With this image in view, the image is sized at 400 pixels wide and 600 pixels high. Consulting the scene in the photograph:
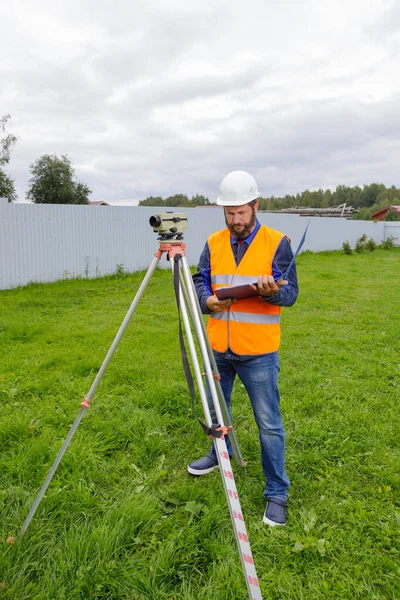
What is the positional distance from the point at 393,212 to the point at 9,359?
4806 centimetres

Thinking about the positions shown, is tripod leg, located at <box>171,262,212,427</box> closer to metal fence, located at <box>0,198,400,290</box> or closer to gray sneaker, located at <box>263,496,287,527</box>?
gray sneaker, located at <box>263,496,287,527</box>

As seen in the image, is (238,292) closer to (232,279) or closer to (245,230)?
(232,279)

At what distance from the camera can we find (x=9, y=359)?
5.06 meters

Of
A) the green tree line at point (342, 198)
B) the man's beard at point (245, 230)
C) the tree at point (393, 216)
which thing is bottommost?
the man's beard at point (245, 230)

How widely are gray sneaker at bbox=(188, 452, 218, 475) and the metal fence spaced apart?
26.9 ft

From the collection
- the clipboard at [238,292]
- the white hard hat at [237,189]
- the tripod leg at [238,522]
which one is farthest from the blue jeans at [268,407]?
the white hard hat at [237,189]

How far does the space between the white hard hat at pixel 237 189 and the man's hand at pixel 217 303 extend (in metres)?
0.55

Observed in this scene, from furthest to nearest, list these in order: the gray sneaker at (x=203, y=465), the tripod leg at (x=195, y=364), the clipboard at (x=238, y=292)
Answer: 1. the gray sneaker at (x=203, y=465)
2. the clipboard at (x=238, y=292)
3. the tripod leg at (x=195, y=364)

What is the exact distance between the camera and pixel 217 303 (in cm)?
243

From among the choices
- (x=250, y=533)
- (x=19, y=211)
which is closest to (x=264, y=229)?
(x=250, y=533)

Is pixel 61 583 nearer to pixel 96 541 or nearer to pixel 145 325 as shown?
pixel 96 541

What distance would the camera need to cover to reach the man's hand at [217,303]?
2398mm

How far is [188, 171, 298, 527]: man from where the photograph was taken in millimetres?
2400

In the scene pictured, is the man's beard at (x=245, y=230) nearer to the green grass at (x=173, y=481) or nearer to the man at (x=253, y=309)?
the man at (x=253, y=309)
